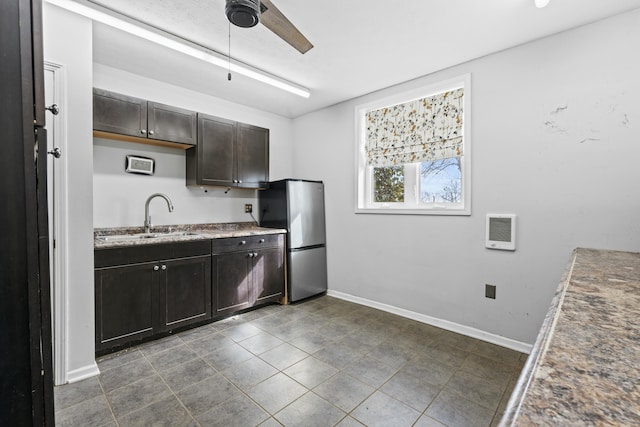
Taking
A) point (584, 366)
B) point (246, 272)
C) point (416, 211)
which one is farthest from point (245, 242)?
point (584, 366)

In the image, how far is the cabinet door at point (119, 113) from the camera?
254 cm

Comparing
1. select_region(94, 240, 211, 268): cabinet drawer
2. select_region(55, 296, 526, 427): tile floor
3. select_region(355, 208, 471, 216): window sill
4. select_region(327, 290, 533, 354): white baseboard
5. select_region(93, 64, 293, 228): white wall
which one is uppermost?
select_region(93, 64, 293, 228): white wall

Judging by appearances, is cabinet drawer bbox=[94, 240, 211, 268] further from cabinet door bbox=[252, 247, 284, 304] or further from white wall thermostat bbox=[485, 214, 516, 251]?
white wall thermostat bbox=[485, 214, 516, 251]

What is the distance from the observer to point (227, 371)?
2.17m

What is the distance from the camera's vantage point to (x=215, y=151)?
11.0 ft

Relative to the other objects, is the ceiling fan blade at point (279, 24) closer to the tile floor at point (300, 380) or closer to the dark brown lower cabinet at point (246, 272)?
the dark brown lower cabinet at point (246, 272)

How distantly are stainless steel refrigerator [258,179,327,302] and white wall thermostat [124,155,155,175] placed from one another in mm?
1400

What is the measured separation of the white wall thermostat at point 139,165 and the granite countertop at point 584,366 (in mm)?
3410

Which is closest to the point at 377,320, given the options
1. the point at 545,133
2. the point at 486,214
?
the point at 486,214

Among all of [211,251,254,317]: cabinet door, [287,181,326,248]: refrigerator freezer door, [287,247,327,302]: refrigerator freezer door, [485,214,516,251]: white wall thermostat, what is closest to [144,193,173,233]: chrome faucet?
[211,251,254,317]: cabinet door

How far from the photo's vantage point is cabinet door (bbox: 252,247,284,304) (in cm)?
336

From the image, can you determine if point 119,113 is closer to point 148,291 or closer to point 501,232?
point 148,291

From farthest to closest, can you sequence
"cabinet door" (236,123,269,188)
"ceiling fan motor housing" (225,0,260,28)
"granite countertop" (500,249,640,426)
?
1. "cabinet door" (236,123,269,188)
2. "ceiling fan motor housing" (225,0,260,28)
3. "granite countertop" (500,249,640,426)

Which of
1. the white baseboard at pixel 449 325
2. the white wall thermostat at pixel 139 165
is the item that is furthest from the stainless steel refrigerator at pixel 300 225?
the white wall thermostat at pixel 139 165
